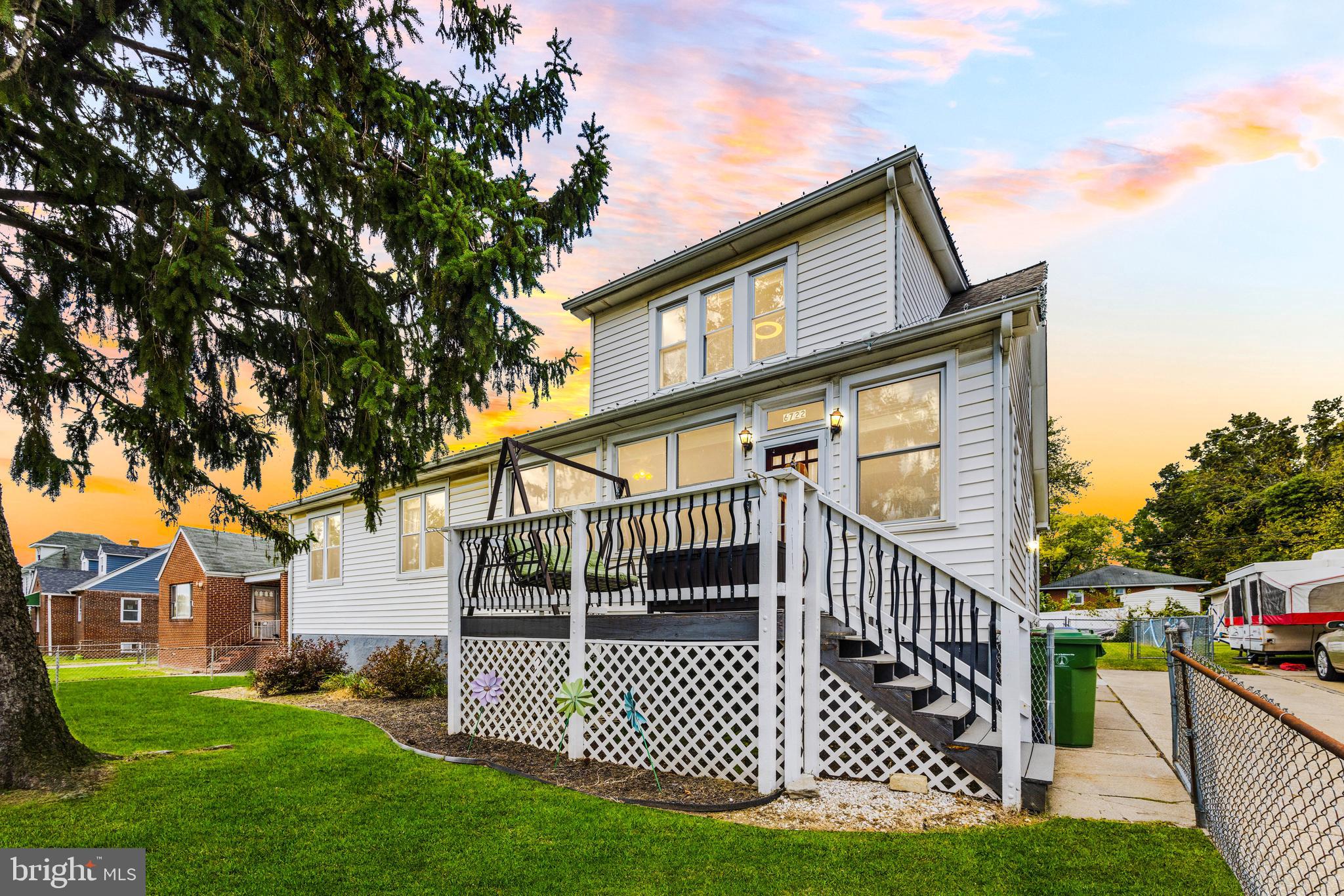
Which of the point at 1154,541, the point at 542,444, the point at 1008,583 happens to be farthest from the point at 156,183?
the point at 1154,541

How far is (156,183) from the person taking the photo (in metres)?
5.64

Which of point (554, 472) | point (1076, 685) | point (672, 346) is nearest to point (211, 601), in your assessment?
point (554, 472)

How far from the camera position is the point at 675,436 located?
9.68 meters

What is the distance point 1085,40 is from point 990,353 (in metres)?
5.50

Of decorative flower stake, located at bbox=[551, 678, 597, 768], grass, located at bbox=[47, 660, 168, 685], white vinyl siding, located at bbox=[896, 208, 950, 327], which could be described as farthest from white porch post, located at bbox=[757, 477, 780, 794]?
grass, located at bbox=[47, 660, 168, 685]

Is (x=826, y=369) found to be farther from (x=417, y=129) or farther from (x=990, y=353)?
(x=417, y=129)

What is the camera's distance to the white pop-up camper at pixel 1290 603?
14758mm

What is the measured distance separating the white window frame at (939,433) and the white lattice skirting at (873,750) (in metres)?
2.45

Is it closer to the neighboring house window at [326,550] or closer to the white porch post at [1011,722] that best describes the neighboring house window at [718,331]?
the white porch post at [1011,722]

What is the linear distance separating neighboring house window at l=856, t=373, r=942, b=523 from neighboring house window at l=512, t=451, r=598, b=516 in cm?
442

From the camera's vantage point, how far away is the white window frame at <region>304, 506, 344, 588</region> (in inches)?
626

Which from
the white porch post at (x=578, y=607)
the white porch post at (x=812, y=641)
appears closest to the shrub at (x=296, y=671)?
the white porch post at (x=578, y=607)

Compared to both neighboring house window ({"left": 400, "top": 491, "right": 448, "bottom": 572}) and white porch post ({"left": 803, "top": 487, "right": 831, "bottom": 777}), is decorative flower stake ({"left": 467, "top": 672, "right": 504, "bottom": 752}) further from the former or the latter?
neighboring house window ({"left": 400, "top": 491, "right": 448, "bottom": 572})

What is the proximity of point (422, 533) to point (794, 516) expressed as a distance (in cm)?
1060
